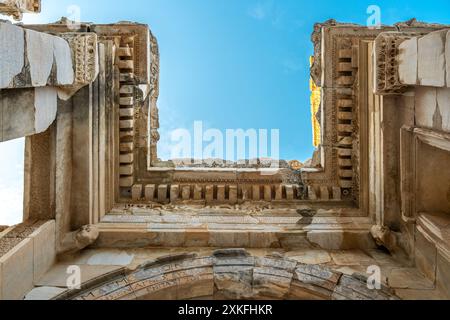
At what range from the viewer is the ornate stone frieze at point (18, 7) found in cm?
976

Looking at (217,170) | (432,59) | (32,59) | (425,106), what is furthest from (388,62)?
(32,59)

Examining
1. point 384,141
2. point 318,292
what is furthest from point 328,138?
point 318,292

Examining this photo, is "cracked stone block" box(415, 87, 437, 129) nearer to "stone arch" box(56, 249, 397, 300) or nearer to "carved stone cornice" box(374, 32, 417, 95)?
"carved stone cornice" box(374, 32, 417, 95)

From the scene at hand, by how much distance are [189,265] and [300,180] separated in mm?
2537

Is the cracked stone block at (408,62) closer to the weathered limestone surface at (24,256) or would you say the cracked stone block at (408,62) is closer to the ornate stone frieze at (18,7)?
the weathered limestone surface at (24,256)

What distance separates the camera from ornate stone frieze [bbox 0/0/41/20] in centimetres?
976

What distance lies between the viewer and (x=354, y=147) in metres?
6.25

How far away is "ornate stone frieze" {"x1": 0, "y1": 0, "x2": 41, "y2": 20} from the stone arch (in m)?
8.26

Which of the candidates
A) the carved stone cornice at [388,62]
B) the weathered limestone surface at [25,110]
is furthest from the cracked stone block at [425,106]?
the weathered limestone surface at [25,110]

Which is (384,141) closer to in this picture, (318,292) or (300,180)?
(300,180)

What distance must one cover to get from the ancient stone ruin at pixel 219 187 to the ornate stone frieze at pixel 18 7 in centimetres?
474

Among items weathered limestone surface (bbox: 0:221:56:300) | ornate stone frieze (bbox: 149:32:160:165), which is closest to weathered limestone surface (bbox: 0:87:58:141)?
weathered limestone surface (bbox: 0:221:56:300)

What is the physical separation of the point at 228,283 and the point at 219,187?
1.94m

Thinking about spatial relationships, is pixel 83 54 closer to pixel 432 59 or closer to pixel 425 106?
pixel 432 59
